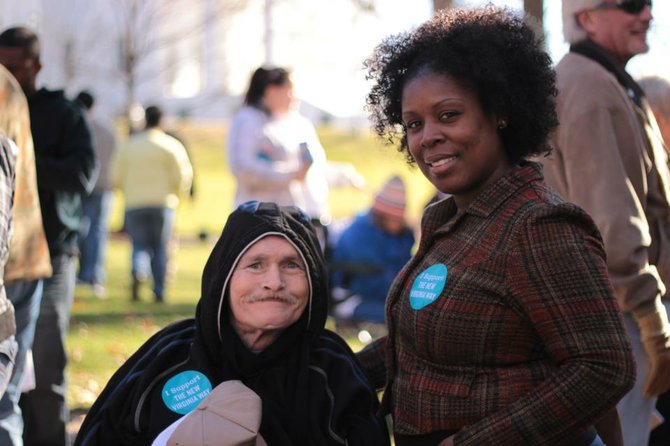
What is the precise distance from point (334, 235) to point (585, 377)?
7.16m

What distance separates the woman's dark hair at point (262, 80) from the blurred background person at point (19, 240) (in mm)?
3808

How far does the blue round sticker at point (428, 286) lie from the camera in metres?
2.96

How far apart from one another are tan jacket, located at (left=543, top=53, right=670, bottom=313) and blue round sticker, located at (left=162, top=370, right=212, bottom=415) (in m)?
1.45

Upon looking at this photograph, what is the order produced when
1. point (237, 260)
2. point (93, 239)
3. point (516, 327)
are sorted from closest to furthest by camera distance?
point (516, 327) → point (237, 260) → point (93, 239)

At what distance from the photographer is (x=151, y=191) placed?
12094mm

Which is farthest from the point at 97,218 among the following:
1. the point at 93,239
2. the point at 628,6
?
the point at 628,6

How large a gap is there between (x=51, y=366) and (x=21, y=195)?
4.66ft

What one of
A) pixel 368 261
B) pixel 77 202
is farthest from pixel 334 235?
pixel 77 202

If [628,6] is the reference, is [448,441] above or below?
below

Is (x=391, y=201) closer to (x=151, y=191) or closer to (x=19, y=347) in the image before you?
(x=151, y=191)

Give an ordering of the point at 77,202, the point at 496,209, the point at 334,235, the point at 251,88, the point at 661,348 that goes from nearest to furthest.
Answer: the point at 496,209
the point at 661,348
the point at 77,202
the point at 251,88
the point at 334,235

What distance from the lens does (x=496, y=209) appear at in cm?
296

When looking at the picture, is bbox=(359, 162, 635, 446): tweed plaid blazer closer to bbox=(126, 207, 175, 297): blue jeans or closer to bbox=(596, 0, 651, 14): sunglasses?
bbox=(596, 0, 651, 14): sunglasses

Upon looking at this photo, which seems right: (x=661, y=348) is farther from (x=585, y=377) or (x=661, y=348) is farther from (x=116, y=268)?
(x=116, y=268)
